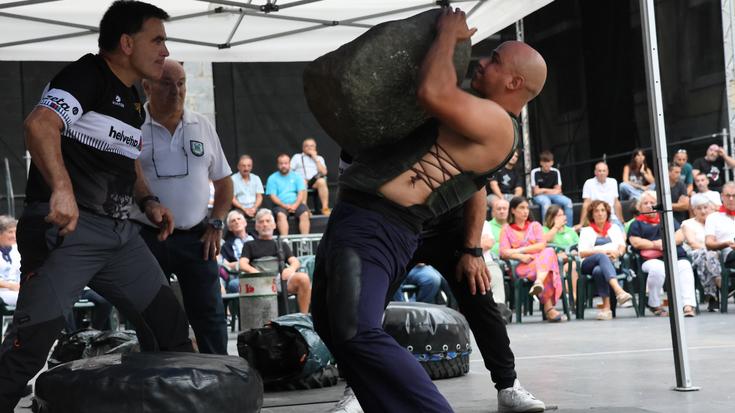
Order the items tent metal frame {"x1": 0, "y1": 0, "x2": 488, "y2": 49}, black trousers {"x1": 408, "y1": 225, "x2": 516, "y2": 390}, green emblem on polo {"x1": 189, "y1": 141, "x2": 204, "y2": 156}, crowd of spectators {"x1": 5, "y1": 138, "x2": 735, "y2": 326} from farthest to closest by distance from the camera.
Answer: crowd of spectators {"x1": 5, "y1": 138, "x2": 735, "y2": 326} → tent metal frame {"x1": 0, "y1": 0, "x2": 488, "y2": 49} → green emblem on polo {"x1": 189, "y1": 141, "x2": 204, "y2": 156} → black trousers {"x1": 408, "y1": 225, "x2": 516, "y2": 390}

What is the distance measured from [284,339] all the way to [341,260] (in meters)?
3.24

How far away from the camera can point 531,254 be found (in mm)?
11930

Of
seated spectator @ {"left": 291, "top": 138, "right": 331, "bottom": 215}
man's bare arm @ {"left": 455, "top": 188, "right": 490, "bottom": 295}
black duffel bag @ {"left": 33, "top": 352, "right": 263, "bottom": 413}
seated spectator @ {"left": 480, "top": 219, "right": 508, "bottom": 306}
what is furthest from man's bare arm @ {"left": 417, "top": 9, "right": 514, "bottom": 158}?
seated spectator @ {"left": 291, "top": 138, "right": 331, "bottom": 215}

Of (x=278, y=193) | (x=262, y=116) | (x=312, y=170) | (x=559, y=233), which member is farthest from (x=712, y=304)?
(x=262, y=116)

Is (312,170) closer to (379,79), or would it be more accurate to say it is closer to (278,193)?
(278,193)

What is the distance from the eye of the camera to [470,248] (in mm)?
4738

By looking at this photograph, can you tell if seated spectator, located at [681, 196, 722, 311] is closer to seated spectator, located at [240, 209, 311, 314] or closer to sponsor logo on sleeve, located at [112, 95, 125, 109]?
seated spectator, located at [240, 209, 311, 314]

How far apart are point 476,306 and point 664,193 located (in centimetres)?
134

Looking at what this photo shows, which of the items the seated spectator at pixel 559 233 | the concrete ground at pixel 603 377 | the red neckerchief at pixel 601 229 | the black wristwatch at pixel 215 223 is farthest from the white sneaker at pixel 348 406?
the red neckerchief at pixel 601 229

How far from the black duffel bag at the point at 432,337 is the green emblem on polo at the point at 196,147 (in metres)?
1.67

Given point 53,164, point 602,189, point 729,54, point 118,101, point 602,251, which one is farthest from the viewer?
point 729,54

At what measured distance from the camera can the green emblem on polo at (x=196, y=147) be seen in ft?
Answer: 19.0

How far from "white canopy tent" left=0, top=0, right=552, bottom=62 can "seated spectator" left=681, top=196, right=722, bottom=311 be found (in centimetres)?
560

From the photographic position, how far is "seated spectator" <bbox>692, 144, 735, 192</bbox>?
15.8m
